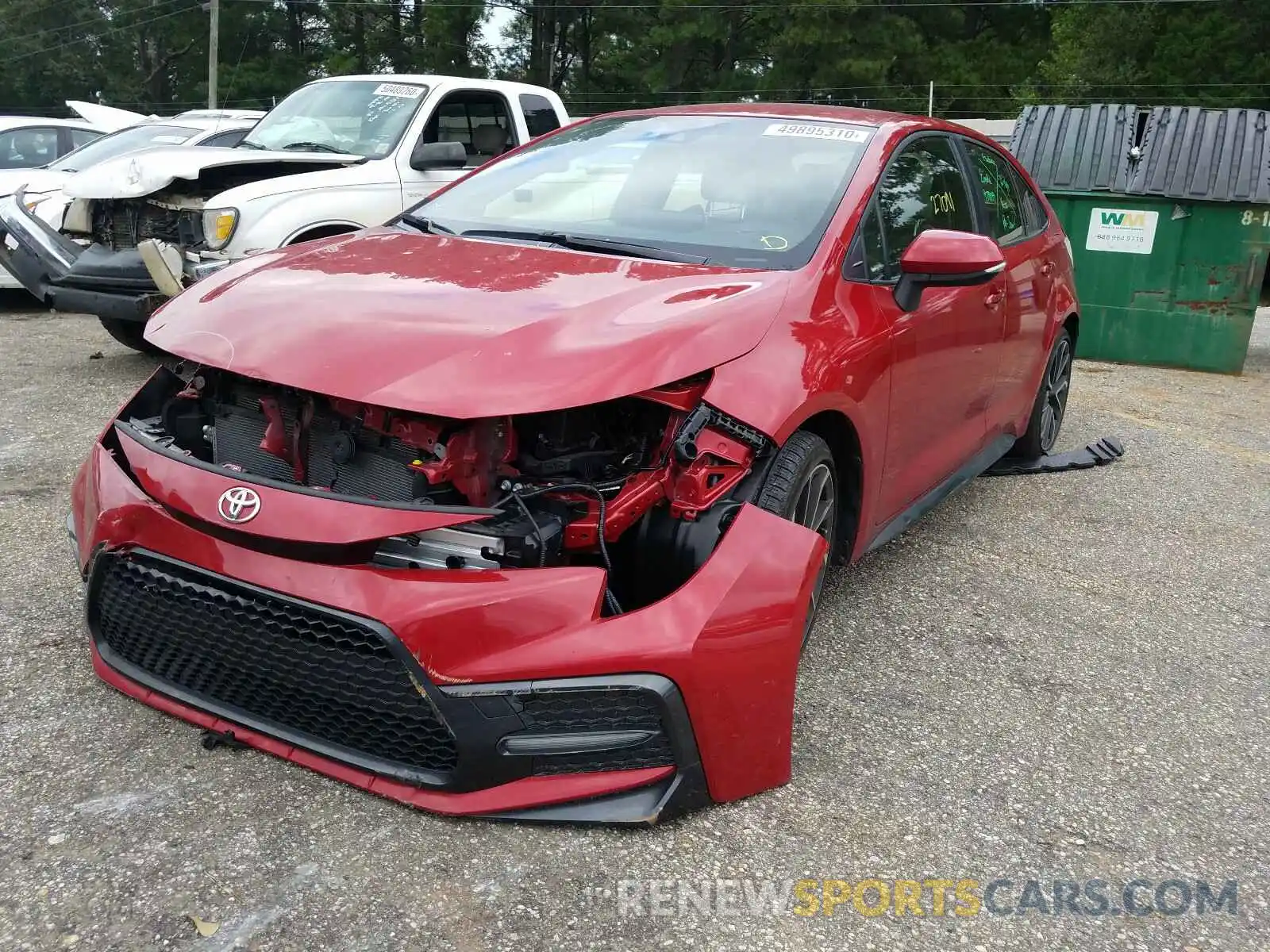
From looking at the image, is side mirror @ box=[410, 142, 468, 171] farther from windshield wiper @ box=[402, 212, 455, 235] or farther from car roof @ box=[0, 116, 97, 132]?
car roof @ box=[0, 116, 97, 132]

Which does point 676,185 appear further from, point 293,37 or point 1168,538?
point 293,37

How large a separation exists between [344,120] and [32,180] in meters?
2.57

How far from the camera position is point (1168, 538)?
15.2 feet

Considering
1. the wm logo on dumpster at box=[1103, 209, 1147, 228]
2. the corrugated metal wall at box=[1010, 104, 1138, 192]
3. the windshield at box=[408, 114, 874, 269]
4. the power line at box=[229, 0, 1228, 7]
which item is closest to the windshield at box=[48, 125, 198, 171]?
the windshield at box=[408, 114, 874, 269]

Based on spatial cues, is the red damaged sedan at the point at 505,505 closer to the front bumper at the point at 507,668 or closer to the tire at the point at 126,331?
the front bumper at the point at 507,668

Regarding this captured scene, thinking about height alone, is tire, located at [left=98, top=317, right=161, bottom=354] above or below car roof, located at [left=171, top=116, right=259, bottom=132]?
below

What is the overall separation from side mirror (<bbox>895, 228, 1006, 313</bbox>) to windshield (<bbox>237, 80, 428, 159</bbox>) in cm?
441

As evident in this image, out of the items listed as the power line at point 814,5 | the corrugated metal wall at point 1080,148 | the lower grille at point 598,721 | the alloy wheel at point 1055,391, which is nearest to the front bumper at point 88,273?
the lower grille at point 598,721

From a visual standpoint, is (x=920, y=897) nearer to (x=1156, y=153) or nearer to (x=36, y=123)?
(x=1156, y=153)

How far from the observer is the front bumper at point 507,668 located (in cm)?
221

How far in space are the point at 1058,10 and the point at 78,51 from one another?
138 ft

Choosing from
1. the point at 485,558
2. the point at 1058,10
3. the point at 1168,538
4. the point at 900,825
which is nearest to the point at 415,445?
the point at 485,558

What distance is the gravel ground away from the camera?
209 cm

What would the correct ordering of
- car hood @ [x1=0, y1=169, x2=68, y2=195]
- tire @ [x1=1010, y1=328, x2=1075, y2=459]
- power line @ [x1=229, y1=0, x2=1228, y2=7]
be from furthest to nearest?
power line @ [x1=229, y1=0, x2=1228, y2=7]
car hood @ [x1=0, y1=169, x2=68, y2=195]
tire @ [x1=1010, y1=328, x2=1075, y2=459]
